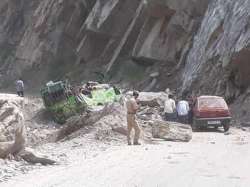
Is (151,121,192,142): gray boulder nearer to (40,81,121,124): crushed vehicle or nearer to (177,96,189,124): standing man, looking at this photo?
(177,96,189,124): standing man

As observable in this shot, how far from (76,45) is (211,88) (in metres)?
24.7

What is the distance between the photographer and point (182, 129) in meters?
20.2

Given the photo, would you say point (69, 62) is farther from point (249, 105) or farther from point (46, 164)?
point (46, 164)

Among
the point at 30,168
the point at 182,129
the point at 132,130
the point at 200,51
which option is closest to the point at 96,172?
the point at 30,168

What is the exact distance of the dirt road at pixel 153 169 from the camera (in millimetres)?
11367

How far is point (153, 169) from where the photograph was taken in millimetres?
12969

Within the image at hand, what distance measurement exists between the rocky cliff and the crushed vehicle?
4534mm

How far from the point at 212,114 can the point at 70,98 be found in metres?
10.5

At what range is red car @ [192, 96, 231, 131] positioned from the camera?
25.2m

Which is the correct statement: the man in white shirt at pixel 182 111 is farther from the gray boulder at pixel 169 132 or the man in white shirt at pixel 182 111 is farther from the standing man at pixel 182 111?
the gray boulder at pixel 169 132

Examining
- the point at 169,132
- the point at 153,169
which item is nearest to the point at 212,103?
the point at 169,132

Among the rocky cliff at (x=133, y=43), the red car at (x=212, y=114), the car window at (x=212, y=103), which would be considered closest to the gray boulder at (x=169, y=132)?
the red car at (x=212, y=114)

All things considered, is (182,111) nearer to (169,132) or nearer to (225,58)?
(169,132)

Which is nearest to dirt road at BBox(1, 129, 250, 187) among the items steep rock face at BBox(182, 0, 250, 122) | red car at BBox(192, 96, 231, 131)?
red car at BBox(192, 96, 231, 131)
